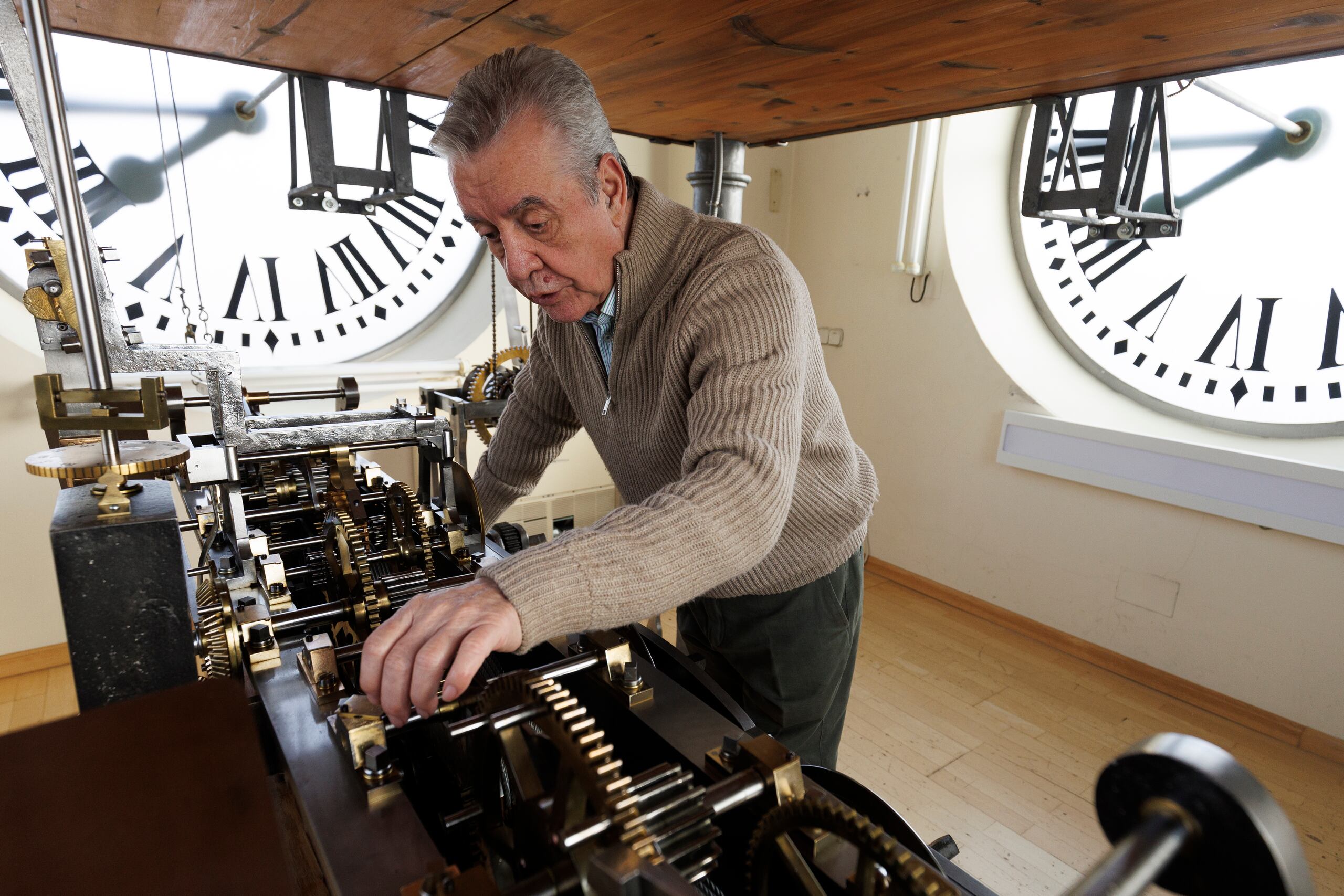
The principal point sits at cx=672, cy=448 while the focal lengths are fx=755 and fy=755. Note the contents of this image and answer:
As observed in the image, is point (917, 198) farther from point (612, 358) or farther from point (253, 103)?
point (253, 103)

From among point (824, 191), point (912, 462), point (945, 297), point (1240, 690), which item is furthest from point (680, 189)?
point (1240, 690)

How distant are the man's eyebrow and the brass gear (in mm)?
459

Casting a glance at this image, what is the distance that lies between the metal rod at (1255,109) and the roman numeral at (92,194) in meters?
3.69

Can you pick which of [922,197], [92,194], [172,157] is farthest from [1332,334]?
[92,194]

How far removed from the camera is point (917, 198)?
3.02 meters

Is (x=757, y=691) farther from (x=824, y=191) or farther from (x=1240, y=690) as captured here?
(x=824, y=191)

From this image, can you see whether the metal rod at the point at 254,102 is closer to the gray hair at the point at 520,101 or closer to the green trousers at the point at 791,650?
the gray hair at the point at 520,101

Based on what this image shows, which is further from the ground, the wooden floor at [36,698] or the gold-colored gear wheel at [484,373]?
the gold-colored gear wheel at [484,373]

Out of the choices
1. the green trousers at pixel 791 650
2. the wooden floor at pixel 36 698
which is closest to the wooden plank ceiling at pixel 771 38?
the green trousers at pixel 791 650

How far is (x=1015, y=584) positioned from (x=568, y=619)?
2.75m

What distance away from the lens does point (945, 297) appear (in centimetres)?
304

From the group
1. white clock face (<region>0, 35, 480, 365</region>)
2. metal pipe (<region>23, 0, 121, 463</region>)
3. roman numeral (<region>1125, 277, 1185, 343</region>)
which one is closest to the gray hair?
metal pipe (<region>23, 0, 121, 463</region>)

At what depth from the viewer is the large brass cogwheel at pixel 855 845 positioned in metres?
0.46

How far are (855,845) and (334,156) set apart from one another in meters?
1.40
